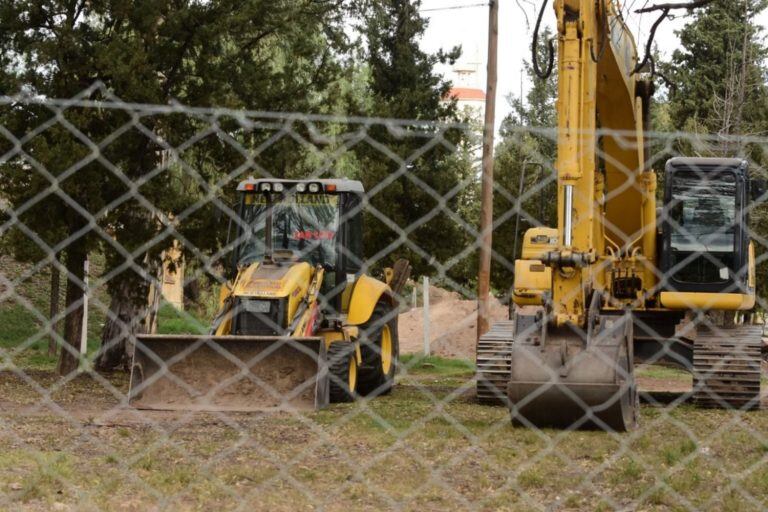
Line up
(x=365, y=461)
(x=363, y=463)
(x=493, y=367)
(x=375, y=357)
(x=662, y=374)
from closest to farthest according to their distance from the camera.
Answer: (x=363, y=463) < (x=365, y=461) < (x=493, y=367) < (x=375, y=357) < (x=662, y=374)

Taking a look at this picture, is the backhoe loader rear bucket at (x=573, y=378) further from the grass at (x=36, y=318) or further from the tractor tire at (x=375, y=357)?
the grass at (x=36, y=318)

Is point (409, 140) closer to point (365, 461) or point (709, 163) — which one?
point (709, 163)

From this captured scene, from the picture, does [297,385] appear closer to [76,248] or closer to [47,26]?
[76,248]

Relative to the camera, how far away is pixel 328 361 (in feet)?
38.1

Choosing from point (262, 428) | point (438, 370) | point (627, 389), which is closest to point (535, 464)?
point (627, 389)

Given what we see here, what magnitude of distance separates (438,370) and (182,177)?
19.9 ft

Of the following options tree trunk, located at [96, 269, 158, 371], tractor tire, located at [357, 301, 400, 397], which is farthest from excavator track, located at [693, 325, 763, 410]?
tree trunk, located at [96, 269, 158, 371]

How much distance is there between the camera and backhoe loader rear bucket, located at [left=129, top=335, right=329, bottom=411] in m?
10.1

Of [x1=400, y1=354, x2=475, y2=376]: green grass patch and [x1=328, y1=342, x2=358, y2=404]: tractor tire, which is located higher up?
[x1=328, y1=342, x2=358, y2=404]: tractor tire

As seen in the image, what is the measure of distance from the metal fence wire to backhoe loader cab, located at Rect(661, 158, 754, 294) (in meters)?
0.03

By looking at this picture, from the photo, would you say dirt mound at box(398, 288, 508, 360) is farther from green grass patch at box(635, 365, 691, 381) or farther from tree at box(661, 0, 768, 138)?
tree at box(661, 0, 768, 138)

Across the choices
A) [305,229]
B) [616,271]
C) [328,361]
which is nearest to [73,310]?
[305,229]

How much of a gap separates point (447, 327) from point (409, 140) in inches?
455

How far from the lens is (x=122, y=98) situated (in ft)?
43.5
